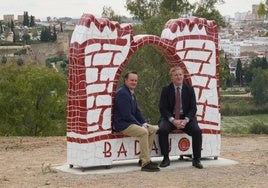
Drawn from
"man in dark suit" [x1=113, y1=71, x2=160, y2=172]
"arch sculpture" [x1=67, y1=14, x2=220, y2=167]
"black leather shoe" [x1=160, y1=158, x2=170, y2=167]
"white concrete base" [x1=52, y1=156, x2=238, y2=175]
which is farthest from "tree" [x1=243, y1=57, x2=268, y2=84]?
"man in dark suit" [x1=113, y1=71, x2=160, y2=172]

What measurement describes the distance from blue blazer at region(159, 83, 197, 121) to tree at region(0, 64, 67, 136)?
20378 mm

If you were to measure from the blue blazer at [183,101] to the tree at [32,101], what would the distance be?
66.9 ft

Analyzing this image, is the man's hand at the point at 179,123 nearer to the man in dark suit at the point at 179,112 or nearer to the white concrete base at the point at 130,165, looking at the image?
the man in dark suit at the point at 179,112

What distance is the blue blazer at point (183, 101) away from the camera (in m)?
9.97

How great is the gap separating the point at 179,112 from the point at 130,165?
115cm

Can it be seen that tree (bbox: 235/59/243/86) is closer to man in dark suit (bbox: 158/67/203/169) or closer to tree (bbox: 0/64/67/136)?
tree (bbox: 0/64/67/136)

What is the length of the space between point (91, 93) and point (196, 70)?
2.02m

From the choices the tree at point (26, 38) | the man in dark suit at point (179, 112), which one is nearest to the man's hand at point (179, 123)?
the man in dark suit at point (179, 112)

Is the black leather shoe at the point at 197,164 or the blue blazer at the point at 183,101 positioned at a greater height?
the blue blazer at the point at 183,101

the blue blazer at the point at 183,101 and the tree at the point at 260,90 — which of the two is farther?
the tree at the point at 260,90

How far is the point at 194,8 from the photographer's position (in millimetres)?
29297

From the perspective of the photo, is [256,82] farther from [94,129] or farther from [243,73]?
[94,129]

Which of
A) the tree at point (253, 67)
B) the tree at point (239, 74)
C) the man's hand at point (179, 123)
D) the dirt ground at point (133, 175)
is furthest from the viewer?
the tree at point (239, 74)

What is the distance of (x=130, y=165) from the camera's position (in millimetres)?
10031
